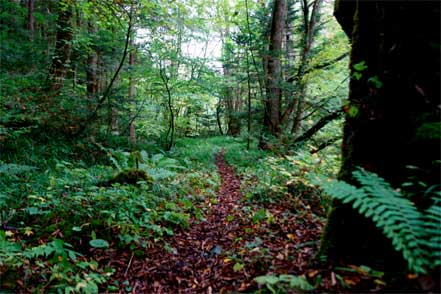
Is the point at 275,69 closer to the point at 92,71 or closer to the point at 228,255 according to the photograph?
the point at 92,71

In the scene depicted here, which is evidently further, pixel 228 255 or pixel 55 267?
pixel 228 255

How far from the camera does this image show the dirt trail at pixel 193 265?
2.68 m

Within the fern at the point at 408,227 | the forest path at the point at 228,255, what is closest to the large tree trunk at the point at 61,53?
the forest path at the point at 228,255

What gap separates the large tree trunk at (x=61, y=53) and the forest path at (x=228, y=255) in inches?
293

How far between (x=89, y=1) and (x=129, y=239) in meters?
7.45

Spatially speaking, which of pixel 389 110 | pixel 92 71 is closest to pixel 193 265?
pixel 389 110

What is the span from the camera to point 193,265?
10.2 feet

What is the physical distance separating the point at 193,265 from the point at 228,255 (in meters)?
0.45

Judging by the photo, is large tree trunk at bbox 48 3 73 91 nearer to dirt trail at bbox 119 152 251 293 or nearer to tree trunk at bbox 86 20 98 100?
tree trunk at bbox 86 20 98 100

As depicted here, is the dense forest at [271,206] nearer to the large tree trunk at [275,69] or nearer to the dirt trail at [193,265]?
the dirt trail at [193,265]

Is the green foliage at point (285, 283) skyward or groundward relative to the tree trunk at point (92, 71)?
groundward

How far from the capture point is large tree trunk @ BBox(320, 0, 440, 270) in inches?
78.5

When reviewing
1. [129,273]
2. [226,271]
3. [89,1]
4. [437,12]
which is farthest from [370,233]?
[89,1]

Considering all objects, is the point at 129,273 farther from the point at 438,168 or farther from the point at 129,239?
the point at 438,168
